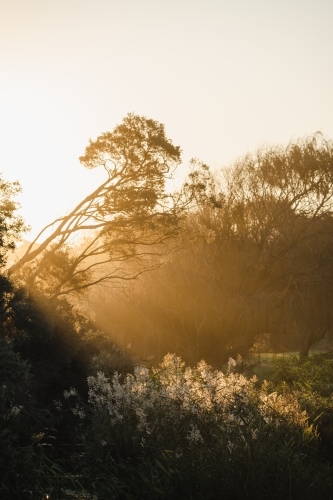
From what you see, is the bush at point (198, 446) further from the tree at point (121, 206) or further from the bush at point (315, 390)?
the tree at point (121, 206)

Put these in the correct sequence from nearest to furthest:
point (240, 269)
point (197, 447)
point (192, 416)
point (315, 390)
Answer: point (197, 447)
point (192, 416)
point (315, 390)
point (240, 269)

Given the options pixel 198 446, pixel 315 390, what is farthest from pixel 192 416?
pixel 315 390

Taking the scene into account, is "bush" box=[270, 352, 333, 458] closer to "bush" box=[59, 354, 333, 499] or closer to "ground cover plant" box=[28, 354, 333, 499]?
"bush" box=[59, 354, 333, 499]

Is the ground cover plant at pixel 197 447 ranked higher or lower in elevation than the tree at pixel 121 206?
lower

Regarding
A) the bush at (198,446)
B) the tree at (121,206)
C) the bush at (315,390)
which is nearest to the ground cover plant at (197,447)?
the bush at (198,446)

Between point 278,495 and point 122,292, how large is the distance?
80.5 feet

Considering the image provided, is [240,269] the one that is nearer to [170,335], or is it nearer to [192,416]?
[170,335]

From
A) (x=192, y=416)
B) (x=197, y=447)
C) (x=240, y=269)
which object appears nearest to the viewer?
(x=197, y=447)

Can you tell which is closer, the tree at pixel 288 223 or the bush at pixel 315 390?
the bush at pixel 315 390

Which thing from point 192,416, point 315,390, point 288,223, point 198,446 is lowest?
point 315,390

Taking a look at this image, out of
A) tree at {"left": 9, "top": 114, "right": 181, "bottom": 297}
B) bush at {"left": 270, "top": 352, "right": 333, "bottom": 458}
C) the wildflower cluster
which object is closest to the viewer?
the wildflower cluster

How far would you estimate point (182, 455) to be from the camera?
7473mm

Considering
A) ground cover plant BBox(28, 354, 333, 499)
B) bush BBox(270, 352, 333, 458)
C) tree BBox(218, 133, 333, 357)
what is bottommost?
bush BBox(270, 352, 333, 458)

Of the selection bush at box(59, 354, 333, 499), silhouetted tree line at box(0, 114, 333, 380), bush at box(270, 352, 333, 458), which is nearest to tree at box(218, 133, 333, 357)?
silhouetted tree line at box(0, 114, 333, 380)
